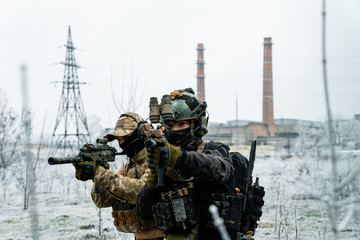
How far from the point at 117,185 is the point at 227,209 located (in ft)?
3.64

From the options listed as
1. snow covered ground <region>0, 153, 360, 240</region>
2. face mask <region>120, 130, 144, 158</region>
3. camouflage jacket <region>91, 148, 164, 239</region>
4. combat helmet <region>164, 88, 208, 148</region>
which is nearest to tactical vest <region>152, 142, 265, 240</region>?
combat helmet <region>164, 88, 208, 148</region>

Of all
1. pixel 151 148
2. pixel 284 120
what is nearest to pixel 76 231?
pixel 151 148

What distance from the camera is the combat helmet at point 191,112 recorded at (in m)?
3.03

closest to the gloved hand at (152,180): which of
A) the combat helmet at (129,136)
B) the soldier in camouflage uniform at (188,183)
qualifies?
the soldier in camouflage uniform at (188,183)

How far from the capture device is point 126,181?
341cm

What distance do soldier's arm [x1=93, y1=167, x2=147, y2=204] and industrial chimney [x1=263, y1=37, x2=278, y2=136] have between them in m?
36.3

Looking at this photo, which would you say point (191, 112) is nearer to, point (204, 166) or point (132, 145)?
point (204, 166)

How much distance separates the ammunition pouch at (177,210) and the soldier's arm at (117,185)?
61 cm

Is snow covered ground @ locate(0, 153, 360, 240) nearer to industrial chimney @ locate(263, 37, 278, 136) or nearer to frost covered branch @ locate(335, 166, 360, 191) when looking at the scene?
frost covered branch @ locate(335, 166, 360, 191)

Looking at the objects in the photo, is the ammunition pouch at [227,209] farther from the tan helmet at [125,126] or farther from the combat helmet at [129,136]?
the tan helmet at [125,126]

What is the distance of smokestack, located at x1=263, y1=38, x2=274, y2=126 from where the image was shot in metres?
38.3

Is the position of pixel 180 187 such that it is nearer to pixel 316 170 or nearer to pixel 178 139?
→ pixel 178 139

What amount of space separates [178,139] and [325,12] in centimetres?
215

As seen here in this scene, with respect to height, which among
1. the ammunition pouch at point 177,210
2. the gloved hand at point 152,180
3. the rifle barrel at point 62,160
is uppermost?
the rifle barrel at point 62,160
